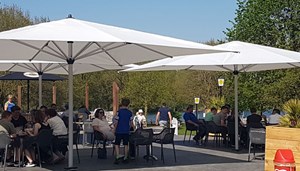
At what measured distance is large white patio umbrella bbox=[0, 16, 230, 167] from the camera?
8500 millimetres

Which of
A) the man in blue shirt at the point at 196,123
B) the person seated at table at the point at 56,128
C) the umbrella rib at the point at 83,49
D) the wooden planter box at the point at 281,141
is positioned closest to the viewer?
the wooden planter box at the point at 281,141

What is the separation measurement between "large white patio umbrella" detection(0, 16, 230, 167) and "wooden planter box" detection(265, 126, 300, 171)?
5.85 feet

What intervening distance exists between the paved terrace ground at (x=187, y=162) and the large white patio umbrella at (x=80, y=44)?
0.97 metres

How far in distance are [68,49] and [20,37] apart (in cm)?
193

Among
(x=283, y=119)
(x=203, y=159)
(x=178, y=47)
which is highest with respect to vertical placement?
(x=178, y=47)

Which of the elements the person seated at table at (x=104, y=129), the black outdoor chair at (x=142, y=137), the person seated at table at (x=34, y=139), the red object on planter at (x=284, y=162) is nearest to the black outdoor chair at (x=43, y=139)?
the person seated at table at (x=34, y=139)

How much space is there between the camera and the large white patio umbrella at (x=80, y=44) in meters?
8.50

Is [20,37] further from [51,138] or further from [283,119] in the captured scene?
[283,119]

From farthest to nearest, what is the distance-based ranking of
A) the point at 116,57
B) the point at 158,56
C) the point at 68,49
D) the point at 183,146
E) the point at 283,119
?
1. the point at 183,146
2. the point at 116,57
3. the point at 158,56
4. the point at 68,49
5. the point at 283,119

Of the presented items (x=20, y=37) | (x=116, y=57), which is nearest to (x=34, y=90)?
(x=116, y=57)

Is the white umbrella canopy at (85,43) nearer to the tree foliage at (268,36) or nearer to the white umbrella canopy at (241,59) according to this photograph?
the white umbrella canopy at (241,59)

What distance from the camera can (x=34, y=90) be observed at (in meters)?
32.8

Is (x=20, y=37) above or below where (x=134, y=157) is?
above

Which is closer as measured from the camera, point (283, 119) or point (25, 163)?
point (283, 119)
